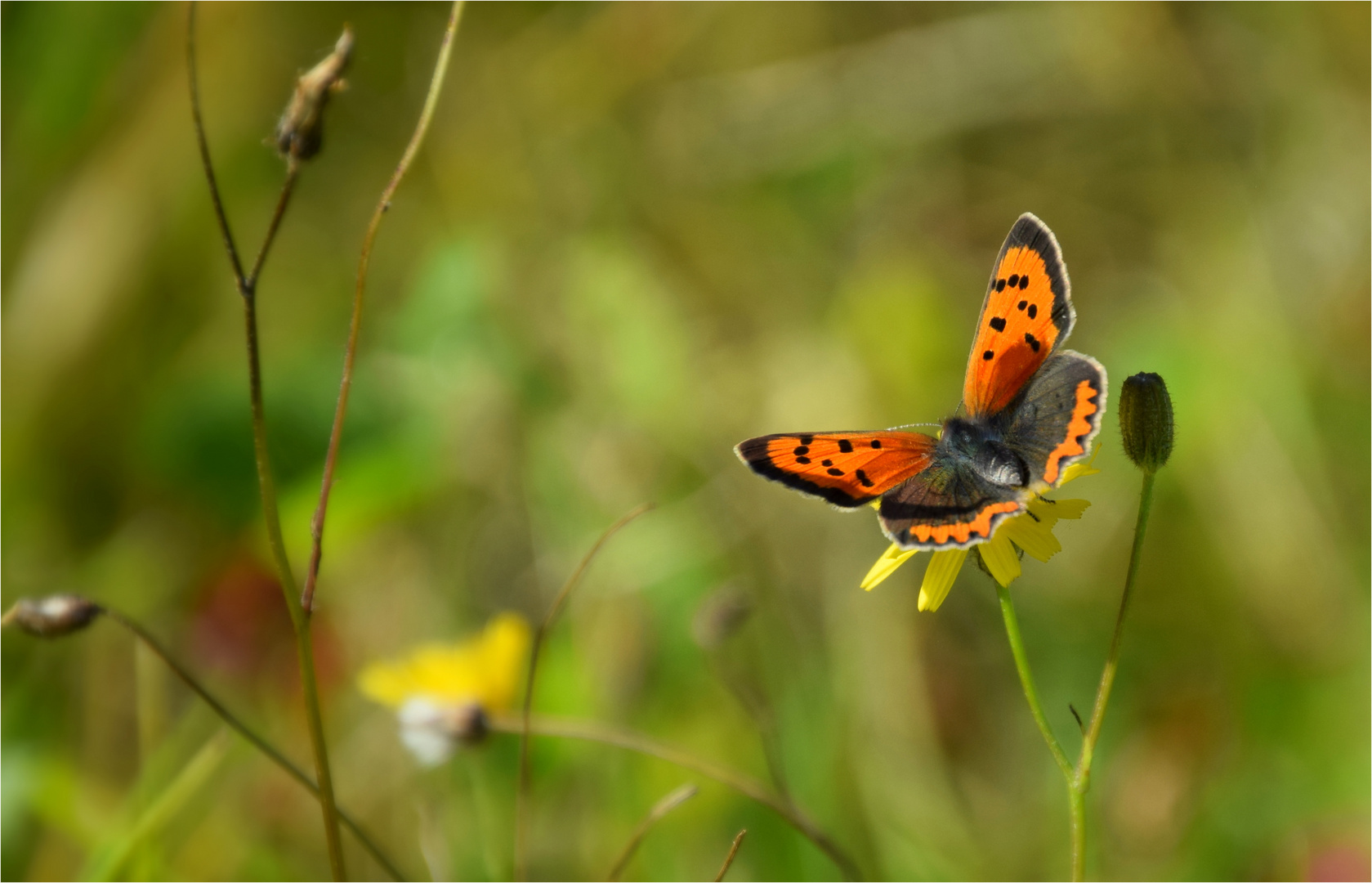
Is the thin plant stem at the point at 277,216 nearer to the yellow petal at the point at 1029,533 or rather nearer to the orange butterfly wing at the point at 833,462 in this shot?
the orange butterfly wing at the point at 833,462

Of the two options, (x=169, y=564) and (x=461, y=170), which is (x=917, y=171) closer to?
(x=461, y=170)

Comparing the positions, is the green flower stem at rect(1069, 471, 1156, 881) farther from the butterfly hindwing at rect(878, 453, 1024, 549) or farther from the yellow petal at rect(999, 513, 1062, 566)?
the yellow petal at rect(999, 513, 1062, 566)

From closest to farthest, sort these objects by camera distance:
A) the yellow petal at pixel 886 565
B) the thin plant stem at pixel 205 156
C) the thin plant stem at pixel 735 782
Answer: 1. the thin plant stem at pixel 205 156
2. the thin plant stem at pixel 735 782
3. the yellow petal at pixel 886 565

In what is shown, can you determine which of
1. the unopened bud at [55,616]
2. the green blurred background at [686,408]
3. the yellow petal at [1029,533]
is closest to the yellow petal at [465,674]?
the green blurred background at [686,408]

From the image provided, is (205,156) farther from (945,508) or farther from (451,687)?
(451,687)

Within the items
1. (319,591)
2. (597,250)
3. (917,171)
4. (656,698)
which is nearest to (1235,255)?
(917,171)

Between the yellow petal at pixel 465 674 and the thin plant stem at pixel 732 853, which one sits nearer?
the thin plant stem at pixel 732 853
